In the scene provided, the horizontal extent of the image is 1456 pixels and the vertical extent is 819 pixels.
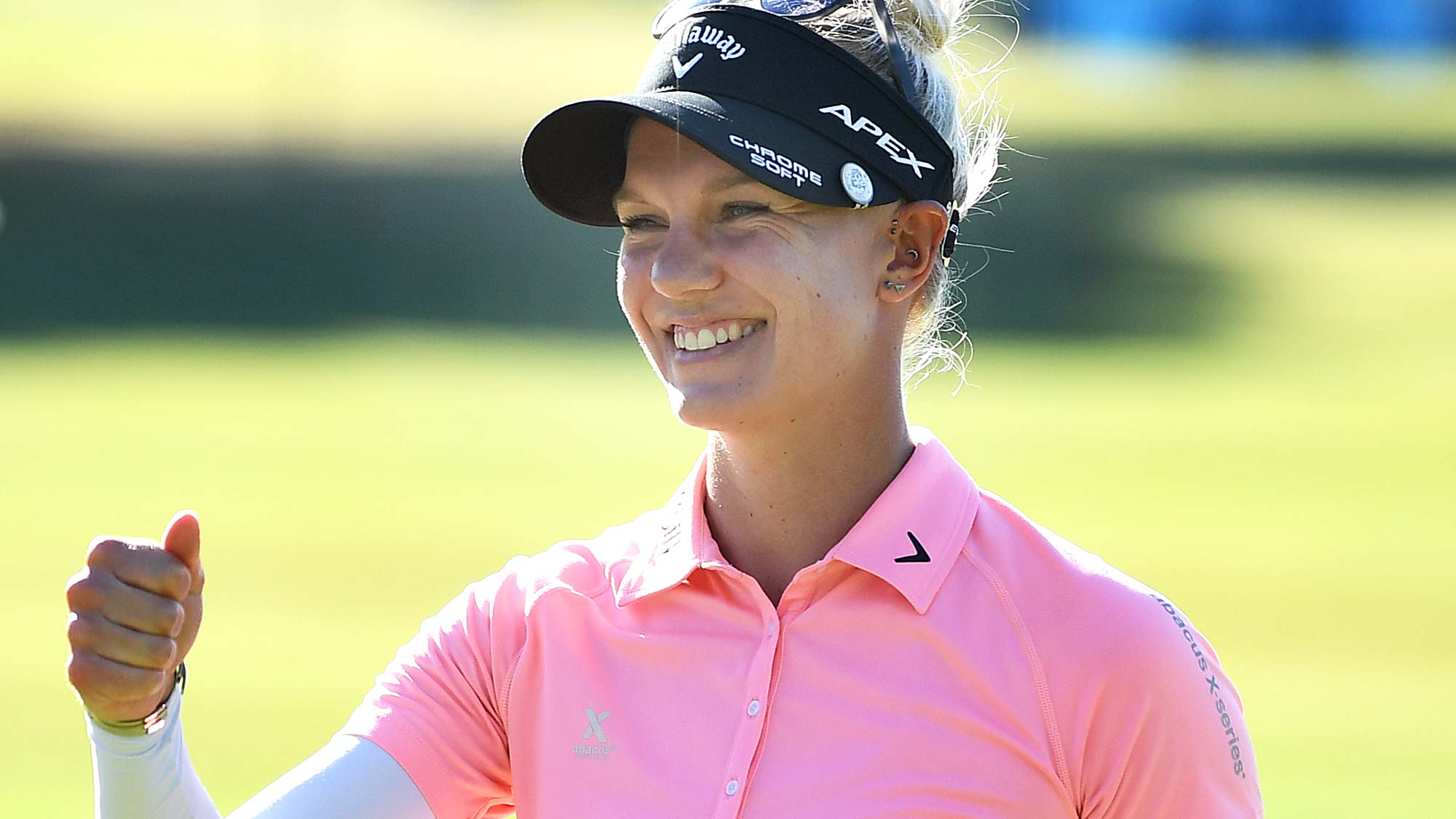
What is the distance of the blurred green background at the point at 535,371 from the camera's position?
820 cm

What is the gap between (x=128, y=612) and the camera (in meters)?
2.02

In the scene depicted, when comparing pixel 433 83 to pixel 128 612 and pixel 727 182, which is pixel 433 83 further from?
pixel 128 612

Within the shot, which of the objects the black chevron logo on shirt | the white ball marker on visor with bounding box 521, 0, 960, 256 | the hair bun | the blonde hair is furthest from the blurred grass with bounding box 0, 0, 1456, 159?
the black chevron logo on shirt

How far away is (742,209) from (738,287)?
0.09m

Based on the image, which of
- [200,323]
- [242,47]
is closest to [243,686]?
[200,323]

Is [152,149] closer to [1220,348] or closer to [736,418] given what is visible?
[1220,348]

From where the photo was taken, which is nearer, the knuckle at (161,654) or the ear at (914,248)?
the knuckle at (161,654)

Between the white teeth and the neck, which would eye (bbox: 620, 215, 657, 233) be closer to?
the white teeth

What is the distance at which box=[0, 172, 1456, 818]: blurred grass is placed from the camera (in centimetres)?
748

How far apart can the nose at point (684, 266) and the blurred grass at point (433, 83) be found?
23.8 m

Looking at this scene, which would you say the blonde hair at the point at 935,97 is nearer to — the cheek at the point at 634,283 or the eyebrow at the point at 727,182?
the eyebrow at the point at 727,182

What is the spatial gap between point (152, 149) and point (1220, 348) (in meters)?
14.5

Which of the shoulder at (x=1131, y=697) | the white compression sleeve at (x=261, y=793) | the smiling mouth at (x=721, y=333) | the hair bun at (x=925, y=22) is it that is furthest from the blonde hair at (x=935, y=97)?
the white compression sleeve at (x=261, y=793)

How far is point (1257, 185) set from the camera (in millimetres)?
24922
